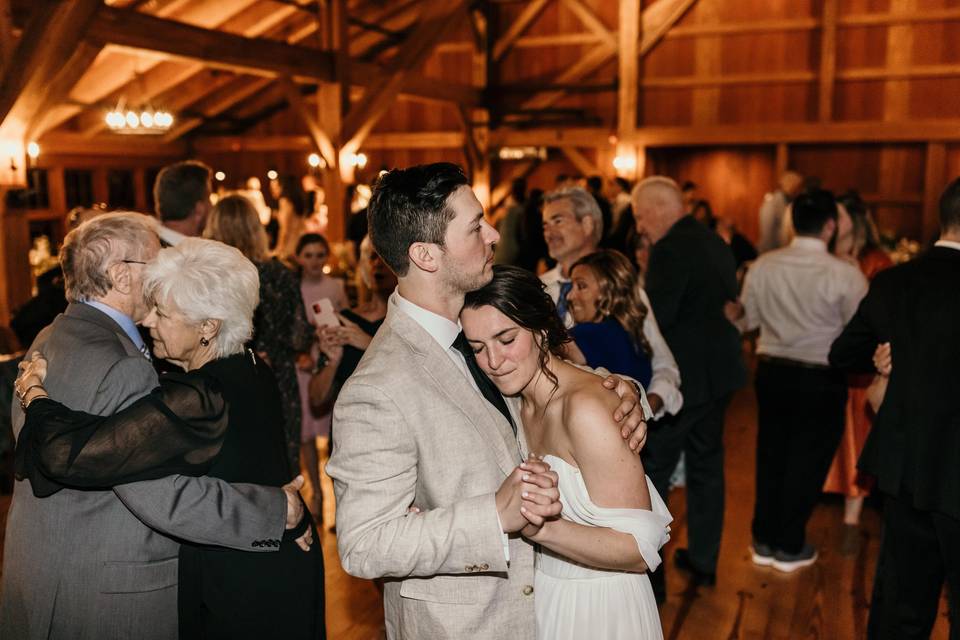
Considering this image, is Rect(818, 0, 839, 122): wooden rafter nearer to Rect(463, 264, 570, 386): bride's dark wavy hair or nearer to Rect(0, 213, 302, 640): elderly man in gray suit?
Rect(463, 264, 570, 386): bride's dark wavy hair

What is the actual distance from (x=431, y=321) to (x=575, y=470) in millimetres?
461

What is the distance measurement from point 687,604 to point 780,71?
992 centimetres

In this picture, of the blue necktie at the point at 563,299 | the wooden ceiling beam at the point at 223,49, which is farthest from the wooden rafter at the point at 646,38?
the blue necktie at the point at 563,299

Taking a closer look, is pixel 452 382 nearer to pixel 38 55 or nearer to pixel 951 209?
pixel 951 209

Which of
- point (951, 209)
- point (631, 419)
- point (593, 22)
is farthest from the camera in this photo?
point (593, 22)

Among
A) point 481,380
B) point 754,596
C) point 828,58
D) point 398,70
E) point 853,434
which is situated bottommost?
point 754,596

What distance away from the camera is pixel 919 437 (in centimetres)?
244

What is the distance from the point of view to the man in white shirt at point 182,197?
345 centimetres

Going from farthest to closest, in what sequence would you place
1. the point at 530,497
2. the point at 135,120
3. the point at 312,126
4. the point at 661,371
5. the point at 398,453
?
the point at 312,126 → the point at 135,120 → the point at 661,371 → the point at 398,453 → the point at 530,497

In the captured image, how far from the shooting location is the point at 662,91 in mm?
12188

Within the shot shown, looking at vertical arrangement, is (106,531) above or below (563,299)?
below

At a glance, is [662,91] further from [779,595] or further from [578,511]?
[578,511]

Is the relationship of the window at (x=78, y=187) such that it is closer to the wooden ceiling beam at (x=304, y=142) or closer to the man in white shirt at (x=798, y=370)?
the wooden ceiling beam at (x=304, y=142)

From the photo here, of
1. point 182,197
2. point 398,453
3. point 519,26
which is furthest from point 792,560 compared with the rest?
point 519,26
